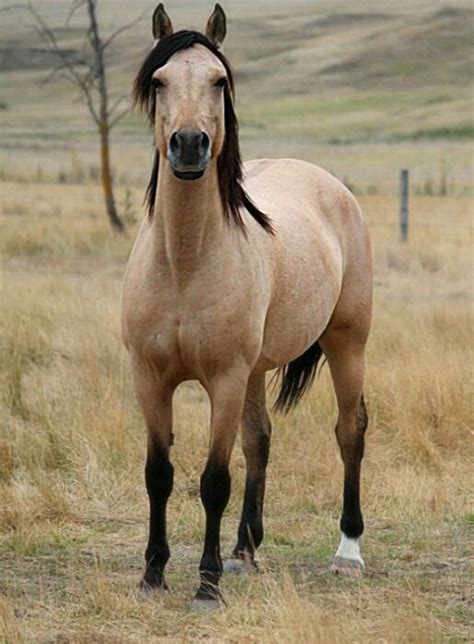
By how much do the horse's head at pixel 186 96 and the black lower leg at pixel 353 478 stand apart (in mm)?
1828

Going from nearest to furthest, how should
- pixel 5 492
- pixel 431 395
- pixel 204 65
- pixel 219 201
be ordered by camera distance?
pixel 204 65
pixel 219 201
pixel 5 492
pixel 431 395

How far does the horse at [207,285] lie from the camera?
4793 millimetres

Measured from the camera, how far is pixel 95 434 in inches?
278

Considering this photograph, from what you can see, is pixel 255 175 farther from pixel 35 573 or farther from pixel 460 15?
pixel 460 15

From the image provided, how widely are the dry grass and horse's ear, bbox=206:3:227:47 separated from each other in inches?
79.1

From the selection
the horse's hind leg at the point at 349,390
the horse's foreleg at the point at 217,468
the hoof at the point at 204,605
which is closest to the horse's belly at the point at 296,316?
the horse's hind leg at the point at 349,390

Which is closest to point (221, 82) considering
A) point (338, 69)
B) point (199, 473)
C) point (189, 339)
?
point (189, 339)

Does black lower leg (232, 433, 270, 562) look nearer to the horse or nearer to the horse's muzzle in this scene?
the horse

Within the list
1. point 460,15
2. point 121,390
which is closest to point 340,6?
point 460,15

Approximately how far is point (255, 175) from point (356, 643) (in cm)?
267

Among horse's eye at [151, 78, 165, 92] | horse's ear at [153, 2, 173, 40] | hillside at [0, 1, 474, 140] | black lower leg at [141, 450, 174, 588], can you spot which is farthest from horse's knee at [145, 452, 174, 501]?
hillside at [0, 1, 474, 140]

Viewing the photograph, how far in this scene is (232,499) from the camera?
261 inches

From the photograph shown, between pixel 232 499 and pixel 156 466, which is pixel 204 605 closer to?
pixel 156 466

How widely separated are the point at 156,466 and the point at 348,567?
1025 millimetres
